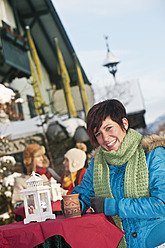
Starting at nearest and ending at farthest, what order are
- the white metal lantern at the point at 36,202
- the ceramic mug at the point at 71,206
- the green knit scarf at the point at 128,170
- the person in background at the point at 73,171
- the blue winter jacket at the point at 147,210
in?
the blue winter jacket at the point at 147,210
the green knit scarf at the point at 128,170
the ceramic mug at the point at 71,206
the white metal lantern at the point at 36,202
the person in background at the point at 73,171

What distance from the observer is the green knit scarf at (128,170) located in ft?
10.6

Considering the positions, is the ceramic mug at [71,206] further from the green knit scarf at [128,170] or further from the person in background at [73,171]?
the person in background at [73,171]

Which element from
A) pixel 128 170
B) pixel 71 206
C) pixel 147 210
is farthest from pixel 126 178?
pixel 71 206

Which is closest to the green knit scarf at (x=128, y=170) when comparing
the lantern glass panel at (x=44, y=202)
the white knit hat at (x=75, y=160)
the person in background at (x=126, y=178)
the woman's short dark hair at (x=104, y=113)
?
the person in background at (x=126, y=178)

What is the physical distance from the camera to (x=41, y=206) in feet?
11.7

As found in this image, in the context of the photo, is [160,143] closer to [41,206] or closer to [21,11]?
[41,206]

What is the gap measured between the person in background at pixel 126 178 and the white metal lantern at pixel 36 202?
0.85 feet

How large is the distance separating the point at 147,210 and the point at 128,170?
348 mm

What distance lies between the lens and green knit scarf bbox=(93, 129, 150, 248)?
10.6 ft

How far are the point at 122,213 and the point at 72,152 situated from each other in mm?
3873

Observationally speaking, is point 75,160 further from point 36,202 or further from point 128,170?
point 128,170

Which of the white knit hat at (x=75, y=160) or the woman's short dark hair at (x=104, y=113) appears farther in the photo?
the white knit hat at (x=75, y=160)

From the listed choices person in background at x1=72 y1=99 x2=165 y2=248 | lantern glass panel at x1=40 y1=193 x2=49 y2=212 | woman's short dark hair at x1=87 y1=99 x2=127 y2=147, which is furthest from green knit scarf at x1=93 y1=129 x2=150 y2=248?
lantern glass panel at x1=40 y1=193 x2=49 y2=212

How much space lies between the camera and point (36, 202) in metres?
3.57
